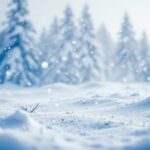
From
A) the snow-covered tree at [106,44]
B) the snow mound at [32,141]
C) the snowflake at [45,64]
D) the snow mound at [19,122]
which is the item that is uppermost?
the snow-covered tree at [106,44]

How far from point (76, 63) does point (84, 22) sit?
5354 mm

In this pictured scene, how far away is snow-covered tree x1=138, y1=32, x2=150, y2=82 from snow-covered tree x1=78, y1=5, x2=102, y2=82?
26.7ft

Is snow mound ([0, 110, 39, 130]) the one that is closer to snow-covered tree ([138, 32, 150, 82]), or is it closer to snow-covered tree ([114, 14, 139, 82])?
snow-covered tree ([114, 14, 139, 82])

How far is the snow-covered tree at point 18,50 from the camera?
105ft

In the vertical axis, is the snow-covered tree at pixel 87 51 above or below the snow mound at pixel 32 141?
above

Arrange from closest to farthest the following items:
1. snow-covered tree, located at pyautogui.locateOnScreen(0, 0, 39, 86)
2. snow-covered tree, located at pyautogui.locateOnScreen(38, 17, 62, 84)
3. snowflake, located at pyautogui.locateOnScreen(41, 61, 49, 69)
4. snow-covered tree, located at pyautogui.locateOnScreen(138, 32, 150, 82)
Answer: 1. snow-covered tree, located at pyautogui.locateOnScreen(0, 0, 39, 86)
2. snow-covered tree, located at pyautogui.locateOnScreen(38, 17, 62, 84)
3. snowflake, located at pyautogui.locateOnScreen(41, 61, 49, 69)
4. snow-covered tree, located at pyautogui.locateOnScreen(138, 32, 150, 82)

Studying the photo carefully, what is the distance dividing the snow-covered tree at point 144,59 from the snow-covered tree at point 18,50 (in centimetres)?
1804

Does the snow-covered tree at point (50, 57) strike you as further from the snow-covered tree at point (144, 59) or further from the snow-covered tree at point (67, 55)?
the snow-covered tree at point (144, 59)

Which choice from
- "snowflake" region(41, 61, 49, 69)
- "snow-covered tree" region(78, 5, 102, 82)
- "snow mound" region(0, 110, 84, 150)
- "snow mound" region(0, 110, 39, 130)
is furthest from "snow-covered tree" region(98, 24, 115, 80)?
"snow mound" region(0, 110, 84, 150)

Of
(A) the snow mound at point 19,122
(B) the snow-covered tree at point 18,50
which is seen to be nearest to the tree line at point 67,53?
(B) the snow-covered tree at point 18,50

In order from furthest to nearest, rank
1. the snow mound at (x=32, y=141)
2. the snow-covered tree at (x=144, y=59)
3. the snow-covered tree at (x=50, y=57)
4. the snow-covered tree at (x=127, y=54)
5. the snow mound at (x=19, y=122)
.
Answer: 1. the snow-covered tree at (x=144, y=59)
2. the snow-covered tree at (x=127, y=54)
3. the snow-covered tree at (x=50, y=57)
4. the snow mound at (x=19, y=122)
5. the snow mound at (x=32, y=141)

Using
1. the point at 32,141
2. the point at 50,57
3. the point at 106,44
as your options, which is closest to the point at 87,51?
the point at 50,57

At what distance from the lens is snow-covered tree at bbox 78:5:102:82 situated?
1551 inches

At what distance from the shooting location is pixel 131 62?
1786 inches
